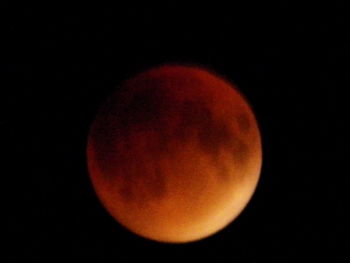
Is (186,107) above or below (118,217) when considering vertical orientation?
above

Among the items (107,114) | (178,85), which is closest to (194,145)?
(178,85)

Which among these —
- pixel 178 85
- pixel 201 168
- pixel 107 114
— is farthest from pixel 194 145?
pixel 107 114

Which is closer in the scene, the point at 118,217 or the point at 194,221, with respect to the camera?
the point at 194,221

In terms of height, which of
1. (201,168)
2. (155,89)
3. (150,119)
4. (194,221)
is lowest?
(194,221)

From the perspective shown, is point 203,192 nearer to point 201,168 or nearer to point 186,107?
point 201,168

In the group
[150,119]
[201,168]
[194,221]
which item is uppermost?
[150,119]

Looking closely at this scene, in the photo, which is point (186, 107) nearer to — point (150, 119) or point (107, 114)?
point (150, 119)

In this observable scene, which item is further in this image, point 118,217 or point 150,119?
point 118,217

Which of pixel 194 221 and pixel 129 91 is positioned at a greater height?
pixel 129 91
